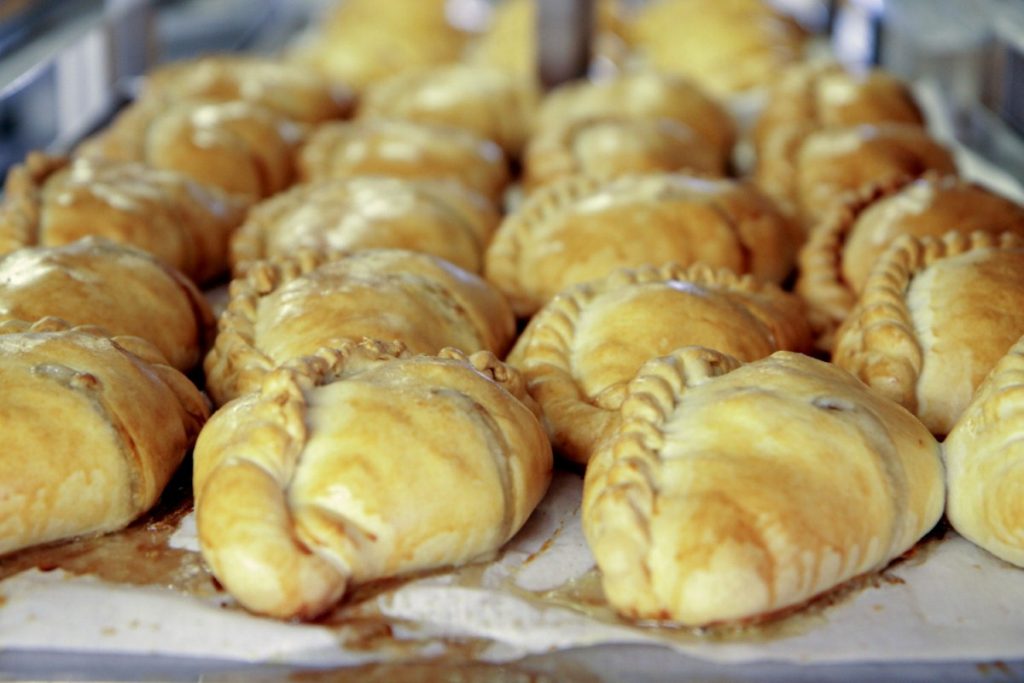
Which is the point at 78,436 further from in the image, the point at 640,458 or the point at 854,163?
the point at 854,163

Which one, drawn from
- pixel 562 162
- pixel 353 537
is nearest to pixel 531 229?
pixel 562 162

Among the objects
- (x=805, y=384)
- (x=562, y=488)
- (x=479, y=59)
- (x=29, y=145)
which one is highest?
(x=805, y=384)

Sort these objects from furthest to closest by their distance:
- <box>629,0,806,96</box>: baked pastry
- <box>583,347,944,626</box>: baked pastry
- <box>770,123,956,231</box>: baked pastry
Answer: <box>629,0,806,96</box>: baked pastry, <box>770,123,956,231</box>: baked pastry, <box>583,347,944,626</box>: baked pastry

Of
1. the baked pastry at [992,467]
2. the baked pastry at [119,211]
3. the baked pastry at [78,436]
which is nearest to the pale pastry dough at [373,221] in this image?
the baked pastry at [119,211]

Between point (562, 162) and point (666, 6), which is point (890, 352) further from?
point (666, 6)

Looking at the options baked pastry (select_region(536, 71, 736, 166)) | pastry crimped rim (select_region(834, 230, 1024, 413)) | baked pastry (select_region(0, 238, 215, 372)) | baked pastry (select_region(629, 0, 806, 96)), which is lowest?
baked pastry (select_region(629, 0, 806, 96))

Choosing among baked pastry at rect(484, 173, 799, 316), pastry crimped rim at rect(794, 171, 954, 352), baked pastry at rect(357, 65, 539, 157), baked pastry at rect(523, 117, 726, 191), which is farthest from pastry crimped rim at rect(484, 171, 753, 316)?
baked pastry at rect(357, 65, 539, 157)

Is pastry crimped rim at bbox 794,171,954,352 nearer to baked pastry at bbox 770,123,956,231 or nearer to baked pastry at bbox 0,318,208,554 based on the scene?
baked pastry at bbox 770,123,956,231
